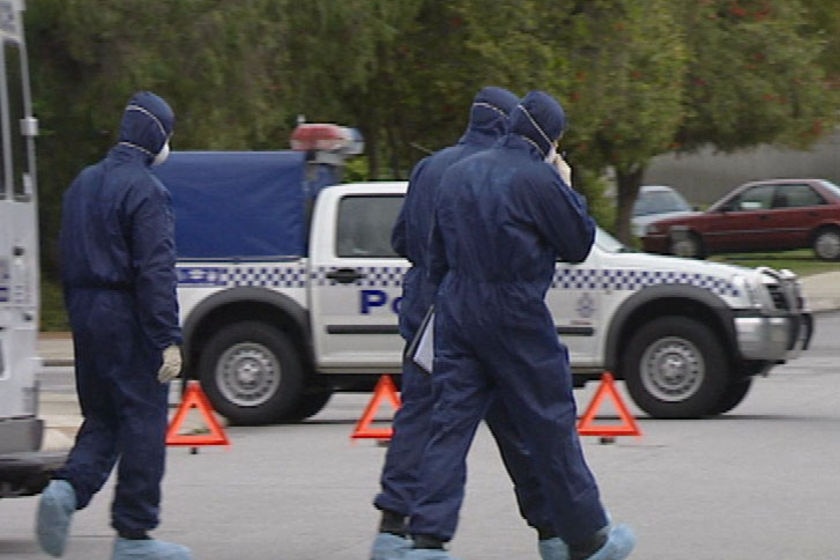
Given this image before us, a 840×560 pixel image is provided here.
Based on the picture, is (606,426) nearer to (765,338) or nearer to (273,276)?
(765,338)

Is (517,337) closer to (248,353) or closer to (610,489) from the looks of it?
(610,489)

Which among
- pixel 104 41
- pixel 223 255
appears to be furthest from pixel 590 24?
pixel 223 255

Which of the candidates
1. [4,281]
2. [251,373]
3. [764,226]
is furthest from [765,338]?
[764,226]

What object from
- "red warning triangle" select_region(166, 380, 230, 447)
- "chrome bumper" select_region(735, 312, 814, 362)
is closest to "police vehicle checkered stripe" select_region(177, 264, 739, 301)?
"chrome bumper" select_region(735, 312, 814, 362)

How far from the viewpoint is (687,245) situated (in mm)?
40781

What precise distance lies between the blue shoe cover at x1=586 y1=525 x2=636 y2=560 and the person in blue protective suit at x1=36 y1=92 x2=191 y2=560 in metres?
1.69

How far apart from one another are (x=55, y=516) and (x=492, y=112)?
7.86 ft

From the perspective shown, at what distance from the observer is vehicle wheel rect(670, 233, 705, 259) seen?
40.6 m

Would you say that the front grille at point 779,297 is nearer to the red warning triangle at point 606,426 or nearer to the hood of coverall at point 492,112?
the red warning triangle at point 606,426

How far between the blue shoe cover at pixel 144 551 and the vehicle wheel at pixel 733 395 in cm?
776

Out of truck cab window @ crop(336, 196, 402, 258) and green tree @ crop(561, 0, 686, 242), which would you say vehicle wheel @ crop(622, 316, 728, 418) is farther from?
green tree @ crop(561, 0, 686, 242)

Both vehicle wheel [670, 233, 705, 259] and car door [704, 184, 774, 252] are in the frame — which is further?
car door [704, 184, 774, 252]

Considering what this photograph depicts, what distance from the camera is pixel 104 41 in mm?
26438

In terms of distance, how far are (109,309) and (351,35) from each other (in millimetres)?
19339
